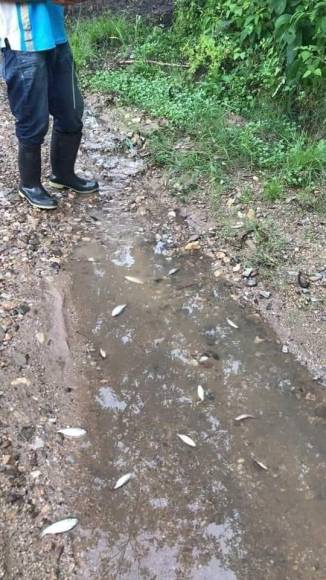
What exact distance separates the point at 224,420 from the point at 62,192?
2.39 metres

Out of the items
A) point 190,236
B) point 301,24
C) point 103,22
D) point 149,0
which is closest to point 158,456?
point 190,236

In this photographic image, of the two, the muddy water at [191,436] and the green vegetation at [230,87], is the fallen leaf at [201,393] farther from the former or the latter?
the green vegetation at [230,87]

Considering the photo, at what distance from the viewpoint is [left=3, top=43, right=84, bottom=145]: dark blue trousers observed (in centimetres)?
354

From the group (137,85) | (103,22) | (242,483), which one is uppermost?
(103,22)

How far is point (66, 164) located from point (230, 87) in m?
2.02

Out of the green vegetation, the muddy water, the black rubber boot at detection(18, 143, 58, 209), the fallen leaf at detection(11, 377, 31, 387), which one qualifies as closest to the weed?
the green vegetation

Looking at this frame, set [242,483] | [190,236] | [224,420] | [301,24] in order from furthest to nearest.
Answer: [301,24] < [190,236] < [224,420] < [242,483]

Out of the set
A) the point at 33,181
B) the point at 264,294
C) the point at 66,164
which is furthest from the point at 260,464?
the point at 66,164

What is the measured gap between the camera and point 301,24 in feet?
14.4

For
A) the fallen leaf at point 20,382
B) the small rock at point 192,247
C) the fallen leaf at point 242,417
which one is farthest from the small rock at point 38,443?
the small rock at point 192,247

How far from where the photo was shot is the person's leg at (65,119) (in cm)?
383

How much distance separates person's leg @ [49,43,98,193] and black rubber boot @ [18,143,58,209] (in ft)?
0.81

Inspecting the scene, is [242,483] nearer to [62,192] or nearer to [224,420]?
[224,420]

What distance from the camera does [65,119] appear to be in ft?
13.4
